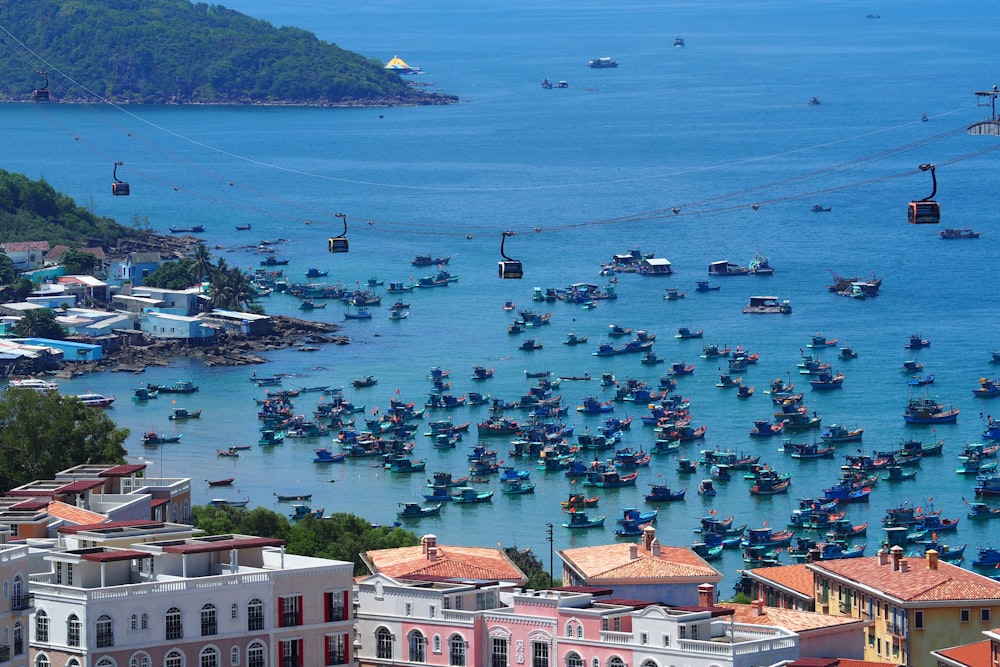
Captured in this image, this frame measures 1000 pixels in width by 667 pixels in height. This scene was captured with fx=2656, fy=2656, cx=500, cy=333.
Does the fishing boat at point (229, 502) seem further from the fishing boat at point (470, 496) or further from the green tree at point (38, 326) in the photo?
the green tree at point (38, 326)

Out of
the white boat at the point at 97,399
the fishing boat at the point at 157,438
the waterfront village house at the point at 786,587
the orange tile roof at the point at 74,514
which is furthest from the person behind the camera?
the white boat at the point at 97,399

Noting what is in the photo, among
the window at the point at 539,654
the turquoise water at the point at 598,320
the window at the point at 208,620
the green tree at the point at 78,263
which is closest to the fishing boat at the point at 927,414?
the turquoise water at the point at 598,320

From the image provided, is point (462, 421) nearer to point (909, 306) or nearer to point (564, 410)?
point (564, 410)

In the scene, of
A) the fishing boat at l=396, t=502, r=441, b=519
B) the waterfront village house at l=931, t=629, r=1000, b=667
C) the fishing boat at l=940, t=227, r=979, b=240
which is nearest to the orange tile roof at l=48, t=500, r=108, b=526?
the waterfront village house at l=931, t=629, r=1000, b=667

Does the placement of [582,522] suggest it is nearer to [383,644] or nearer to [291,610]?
[383,644]

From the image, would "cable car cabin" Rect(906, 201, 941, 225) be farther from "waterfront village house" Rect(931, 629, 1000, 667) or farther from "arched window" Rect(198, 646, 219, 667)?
"arched window" Rect(198, 646, 219, 667)

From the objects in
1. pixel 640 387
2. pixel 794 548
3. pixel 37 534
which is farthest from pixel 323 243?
pixel 37 534
